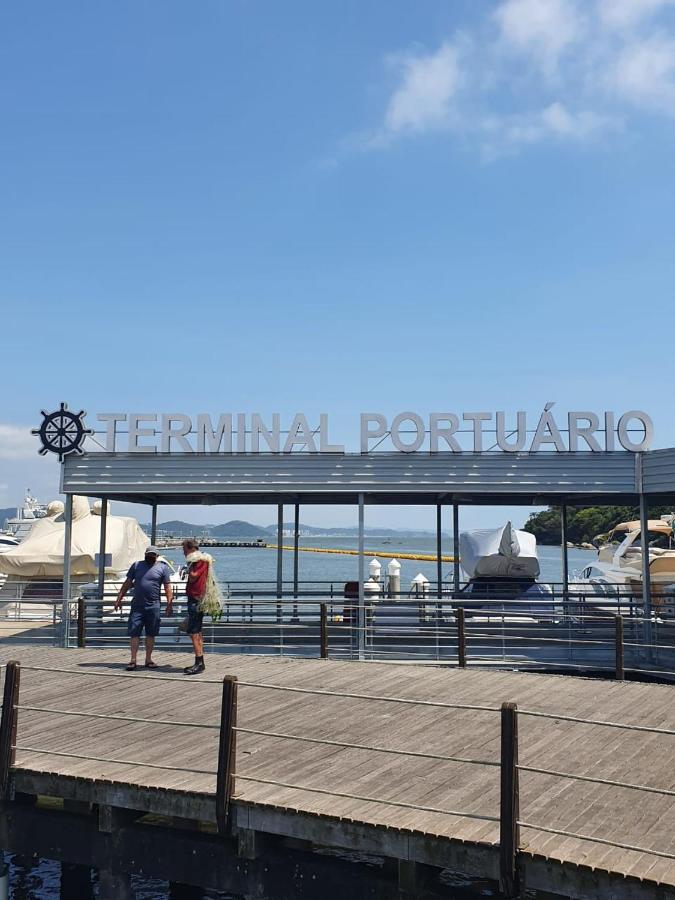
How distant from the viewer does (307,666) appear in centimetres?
1371

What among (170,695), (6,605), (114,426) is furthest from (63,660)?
(6,605)

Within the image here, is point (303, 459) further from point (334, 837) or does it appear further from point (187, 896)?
point (334, 837)

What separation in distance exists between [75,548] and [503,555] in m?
15.5

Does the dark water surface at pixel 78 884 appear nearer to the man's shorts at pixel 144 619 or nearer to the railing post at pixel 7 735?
the railing post at pixel 7 735

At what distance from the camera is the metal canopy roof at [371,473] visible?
17.5 meters

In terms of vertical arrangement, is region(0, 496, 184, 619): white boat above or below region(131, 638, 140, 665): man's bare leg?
above

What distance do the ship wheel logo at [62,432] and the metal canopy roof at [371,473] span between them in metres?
0.29

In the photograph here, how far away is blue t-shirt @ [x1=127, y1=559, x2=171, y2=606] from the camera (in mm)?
12781

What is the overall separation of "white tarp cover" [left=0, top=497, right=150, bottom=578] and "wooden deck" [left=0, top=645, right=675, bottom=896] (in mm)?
18328

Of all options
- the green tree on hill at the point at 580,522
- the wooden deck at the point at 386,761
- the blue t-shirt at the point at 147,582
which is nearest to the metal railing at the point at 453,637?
the blue t-shirt at the point at 147,582

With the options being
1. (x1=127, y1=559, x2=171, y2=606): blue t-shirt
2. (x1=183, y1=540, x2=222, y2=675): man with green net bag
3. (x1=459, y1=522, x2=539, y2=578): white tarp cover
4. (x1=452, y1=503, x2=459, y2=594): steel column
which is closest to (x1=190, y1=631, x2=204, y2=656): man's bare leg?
(x1=183, y1=540, x2=222, y2=675): man with green net bag

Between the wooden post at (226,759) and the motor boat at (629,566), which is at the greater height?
the motor boat at (629,566)

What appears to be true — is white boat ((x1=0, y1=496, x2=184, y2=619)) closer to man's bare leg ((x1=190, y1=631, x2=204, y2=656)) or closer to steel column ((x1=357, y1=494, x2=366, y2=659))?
steel column ((x1=357, y1=494, x2=366, y2=659))

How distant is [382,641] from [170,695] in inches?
370
